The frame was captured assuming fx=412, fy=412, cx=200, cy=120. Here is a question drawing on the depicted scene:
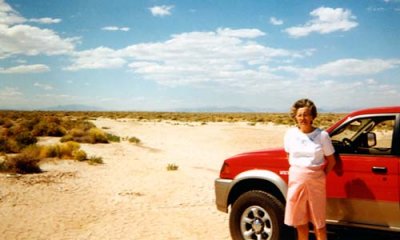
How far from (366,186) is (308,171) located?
0.83 m

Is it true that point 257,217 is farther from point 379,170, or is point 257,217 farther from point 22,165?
point 22,165

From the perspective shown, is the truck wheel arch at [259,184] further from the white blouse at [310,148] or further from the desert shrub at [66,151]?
the desert shrub at [66,151]

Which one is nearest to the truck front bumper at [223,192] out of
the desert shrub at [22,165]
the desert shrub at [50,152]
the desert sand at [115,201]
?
the desert sand at [115,201]

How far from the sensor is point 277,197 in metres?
5.16

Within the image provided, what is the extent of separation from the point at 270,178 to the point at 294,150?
89 centimetres

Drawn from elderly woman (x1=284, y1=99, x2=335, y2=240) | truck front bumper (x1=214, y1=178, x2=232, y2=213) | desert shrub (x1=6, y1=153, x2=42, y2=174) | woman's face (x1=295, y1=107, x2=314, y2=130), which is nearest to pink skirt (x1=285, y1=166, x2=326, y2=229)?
elderly woman (x1=284, y1=99, x2=335, y2=240)

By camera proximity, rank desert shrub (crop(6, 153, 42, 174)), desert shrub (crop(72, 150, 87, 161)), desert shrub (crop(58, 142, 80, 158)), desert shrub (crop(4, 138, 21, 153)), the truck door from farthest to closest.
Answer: desert shrub (crop(4, 138, 21, 153)) → desert shrub (crop(58, 142, 80, 158)) → desert shrub (crop(72, 150, 87, 161)) → desert shrub (crop(6, 153, 42, 174)) → the truck door

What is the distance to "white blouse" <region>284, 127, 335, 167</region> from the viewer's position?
4.11 m

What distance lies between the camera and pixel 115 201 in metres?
9.04

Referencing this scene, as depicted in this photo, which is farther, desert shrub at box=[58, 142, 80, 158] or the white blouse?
desert shrub at box=[58, 142, 80, 158]

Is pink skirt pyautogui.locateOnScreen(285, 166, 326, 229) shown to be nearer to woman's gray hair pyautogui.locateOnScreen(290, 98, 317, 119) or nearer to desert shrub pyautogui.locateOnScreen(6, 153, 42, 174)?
woman's gray hair pyautogui.locateOnScreen(290, 98, 317, 119)

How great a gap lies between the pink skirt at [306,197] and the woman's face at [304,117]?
44 centimetres

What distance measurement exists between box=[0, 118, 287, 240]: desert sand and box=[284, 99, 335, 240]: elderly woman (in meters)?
2.51

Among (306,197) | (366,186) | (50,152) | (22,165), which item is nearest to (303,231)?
(306,197)
